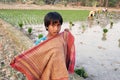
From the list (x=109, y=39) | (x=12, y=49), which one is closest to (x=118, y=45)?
(x=109, y=39)

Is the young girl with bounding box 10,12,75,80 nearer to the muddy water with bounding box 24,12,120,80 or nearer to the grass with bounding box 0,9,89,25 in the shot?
the muddy water with bounding box 24,12,120,80

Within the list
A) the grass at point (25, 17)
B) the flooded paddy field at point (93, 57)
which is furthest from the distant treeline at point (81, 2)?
the flooded paddy field at point (93, 57)

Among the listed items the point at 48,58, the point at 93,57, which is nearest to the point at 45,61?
the point at 48,58

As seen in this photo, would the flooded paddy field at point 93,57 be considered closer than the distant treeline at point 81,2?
Yes

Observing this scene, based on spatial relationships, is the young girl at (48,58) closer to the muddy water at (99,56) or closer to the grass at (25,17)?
the muddy water at (99,56)

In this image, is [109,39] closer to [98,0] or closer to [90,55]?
[90,55]

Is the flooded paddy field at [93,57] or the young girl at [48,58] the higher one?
the young girl at [48,58]

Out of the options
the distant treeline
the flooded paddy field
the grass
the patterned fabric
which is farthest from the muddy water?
the distant treeline

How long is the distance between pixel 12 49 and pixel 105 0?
1108 inches

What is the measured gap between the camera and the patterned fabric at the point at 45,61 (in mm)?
2113

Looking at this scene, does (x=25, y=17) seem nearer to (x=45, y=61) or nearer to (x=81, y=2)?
(x=45, y=61)

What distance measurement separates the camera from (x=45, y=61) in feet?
7.06

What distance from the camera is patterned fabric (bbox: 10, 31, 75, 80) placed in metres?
2.11

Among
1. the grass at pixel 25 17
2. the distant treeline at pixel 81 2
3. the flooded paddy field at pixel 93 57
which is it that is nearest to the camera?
the flooded paddy field at pixel 93 57
